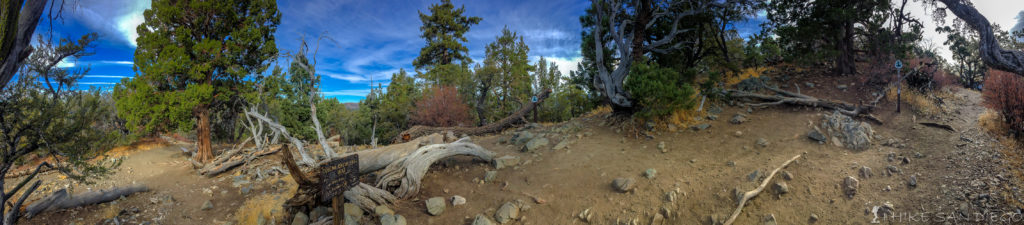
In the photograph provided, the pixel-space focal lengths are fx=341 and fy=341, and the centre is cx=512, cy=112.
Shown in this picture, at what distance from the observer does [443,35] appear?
83.5 ft

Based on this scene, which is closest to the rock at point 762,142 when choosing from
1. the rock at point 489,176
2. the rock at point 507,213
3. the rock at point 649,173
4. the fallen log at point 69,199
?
the rock at point 649,173

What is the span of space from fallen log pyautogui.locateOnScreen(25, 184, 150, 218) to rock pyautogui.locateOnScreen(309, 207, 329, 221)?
571cm

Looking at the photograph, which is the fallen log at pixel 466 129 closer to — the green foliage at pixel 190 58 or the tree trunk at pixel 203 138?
the green foliage at pixel 190 58

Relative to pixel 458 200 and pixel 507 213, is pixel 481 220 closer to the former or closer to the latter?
pixel 507 213

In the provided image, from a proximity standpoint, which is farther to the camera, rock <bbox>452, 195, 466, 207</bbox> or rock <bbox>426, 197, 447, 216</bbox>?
rock <bbox>452, 195, 466, 207</bbox>

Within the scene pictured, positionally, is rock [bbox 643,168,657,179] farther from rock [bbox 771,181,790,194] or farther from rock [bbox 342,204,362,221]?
rock [bbox 342,204,362,221]

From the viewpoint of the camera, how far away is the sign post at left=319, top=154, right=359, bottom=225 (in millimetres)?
4781

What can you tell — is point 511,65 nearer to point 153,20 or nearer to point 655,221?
point 153,20

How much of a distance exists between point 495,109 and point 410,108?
5.78 metres

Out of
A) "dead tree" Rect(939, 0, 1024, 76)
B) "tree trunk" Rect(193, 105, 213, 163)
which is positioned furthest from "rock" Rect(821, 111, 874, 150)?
"tree trunk" Rect(193, 105, 213, 163)

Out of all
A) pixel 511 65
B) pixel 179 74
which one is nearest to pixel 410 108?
pixel 511 65

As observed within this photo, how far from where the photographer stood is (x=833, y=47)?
11812 millimetres

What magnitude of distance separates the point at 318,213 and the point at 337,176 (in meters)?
1.21

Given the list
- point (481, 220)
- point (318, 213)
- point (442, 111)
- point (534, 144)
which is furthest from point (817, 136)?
point (442, 111)
